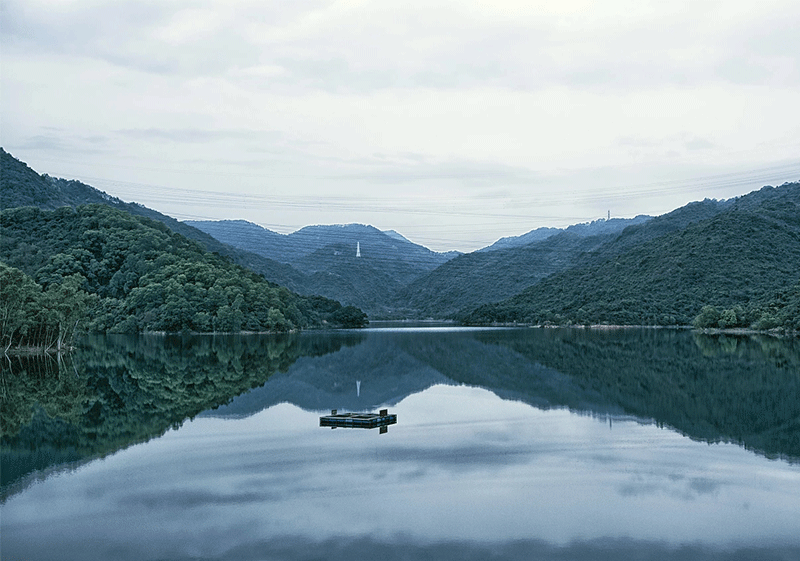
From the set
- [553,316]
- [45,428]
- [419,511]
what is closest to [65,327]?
[45,428]

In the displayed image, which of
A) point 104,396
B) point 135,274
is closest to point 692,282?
point 135,274

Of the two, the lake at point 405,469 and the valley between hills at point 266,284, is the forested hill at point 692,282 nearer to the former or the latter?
the valley between hills at point 266,284

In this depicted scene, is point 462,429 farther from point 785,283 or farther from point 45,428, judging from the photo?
point 785,283

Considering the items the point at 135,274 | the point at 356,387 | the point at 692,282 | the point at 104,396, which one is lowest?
the point at 356,387

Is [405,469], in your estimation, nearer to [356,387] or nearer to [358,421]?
[358,421]

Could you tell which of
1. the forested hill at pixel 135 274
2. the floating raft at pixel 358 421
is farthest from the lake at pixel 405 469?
the forested hill at pixel 135 274
